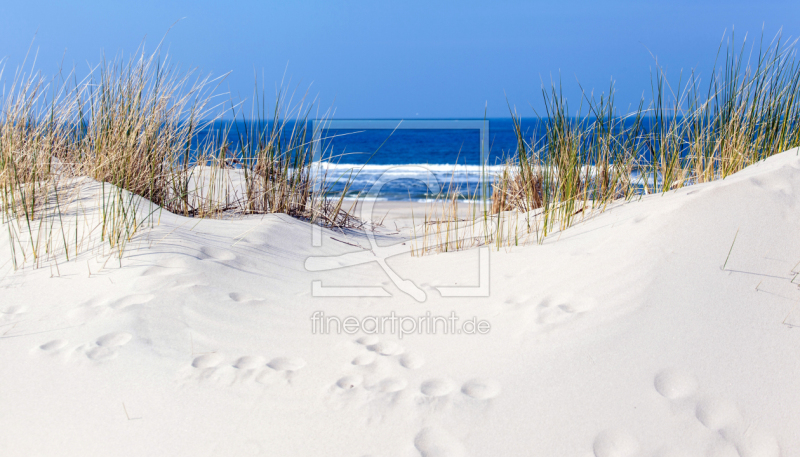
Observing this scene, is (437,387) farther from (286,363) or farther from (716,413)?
(716,413)

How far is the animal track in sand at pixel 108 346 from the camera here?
5.26 feet

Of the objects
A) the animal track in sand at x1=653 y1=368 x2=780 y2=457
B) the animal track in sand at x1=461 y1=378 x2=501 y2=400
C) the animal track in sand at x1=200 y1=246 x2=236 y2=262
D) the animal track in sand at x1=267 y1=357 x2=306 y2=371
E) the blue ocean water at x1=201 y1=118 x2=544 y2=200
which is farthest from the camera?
the blue ocean water at x1=201 y1=118 x2=544 y2=200

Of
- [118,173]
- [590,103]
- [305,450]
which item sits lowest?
[305,450]

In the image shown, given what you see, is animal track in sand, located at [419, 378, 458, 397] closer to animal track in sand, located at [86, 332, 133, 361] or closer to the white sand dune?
the white sand dune

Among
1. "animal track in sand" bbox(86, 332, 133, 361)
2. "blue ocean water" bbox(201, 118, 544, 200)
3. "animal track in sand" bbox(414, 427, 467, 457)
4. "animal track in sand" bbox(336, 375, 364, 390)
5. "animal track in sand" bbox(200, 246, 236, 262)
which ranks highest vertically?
"blue ocean water" bbox(201, 118, 544, 200)

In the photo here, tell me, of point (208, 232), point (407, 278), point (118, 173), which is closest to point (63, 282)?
point (208, 232)

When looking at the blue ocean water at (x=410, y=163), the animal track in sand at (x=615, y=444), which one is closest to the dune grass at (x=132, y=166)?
the blue ocean water at (x=410, y=163)

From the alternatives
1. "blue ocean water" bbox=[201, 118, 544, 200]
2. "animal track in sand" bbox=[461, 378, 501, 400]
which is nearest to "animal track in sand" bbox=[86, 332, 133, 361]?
"animal track in sand" bbox=[461, 378, 501, 400]

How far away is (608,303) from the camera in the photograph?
173 centimetres

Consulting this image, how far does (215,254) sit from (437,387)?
4.77 feet

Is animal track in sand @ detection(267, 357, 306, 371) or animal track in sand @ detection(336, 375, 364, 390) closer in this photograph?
animal track in sand @ detection(336, 375, 364, 390)

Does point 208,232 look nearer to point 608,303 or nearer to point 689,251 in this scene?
point 608,303

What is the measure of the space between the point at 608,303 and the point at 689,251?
1.51ft

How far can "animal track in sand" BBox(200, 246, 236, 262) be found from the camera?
240cm
